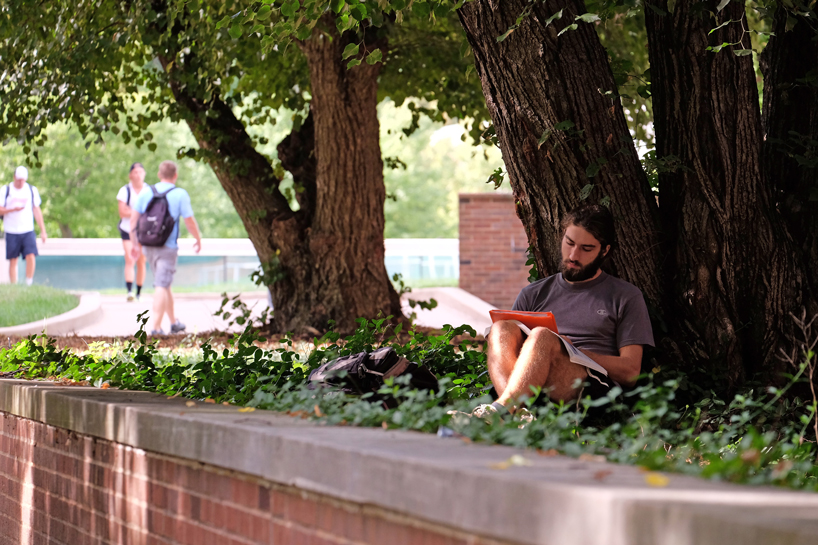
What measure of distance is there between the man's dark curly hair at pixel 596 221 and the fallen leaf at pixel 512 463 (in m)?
2.60

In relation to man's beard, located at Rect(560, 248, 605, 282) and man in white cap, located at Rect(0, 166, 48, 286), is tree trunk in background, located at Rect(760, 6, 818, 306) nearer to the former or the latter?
man's beard, located at Rect(560, 248, 605, 282)

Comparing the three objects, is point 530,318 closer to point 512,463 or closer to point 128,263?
point 512,463

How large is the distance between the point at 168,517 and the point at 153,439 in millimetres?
287

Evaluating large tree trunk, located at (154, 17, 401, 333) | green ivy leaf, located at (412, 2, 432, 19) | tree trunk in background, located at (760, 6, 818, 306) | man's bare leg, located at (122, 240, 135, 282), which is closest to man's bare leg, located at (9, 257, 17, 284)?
man's bare leg, located at (122, 240, 135, 282)

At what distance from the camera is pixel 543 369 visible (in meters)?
4.28

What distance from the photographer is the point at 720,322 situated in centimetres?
514

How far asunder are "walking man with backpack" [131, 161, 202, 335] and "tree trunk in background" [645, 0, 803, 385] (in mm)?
7256

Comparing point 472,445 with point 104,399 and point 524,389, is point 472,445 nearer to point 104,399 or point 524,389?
point 524,389

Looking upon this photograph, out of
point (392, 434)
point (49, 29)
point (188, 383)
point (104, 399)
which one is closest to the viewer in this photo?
point (392, 434)

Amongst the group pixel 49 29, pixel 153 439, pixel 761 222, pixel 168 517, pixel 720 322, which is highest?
pixel 49 29

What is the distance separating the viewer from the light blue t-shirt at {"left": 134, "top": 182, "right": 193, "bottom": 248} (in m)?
11.4

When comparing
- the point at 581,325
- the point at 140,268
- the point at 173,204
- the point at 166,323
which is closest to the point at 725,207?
the point at 581,325

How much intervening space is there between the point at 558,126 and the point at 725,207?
38.6 inches

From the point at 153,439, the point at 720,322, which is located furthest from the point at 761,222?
the point at 153,439
